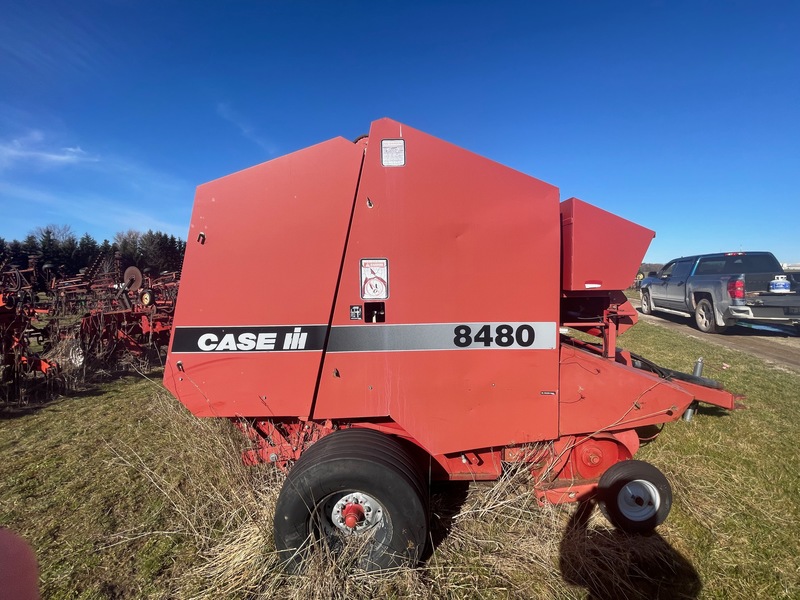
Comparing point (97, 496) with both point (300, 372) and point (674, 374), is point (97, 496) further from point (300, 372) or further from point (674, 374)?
point (674, 374)

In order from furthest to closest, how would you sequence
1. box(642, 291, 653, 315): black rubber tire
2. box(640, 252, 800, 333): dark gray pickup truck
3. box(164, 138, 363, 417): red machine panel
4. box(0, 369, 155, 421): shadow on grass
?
1. box(642, 291, 653, 315): black rubber tire
2. box(640, 252, 800, 333): dark gray pickup truck
3. box(0, 369, 155, 421): shadow on grass
4. box(164, 138, 363, 417): red machine panel

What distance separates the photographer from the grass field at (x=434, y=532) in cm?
256

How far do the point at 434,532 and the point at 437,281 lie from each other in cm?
203

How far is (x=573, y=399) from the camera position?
9.68 feet

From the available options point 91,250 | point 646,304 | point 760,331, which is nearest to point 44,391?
point 760,331

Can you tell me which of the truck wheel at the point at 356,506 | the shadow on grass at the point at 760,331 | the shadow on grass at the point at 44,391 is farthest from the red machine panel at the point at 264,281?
the shadow on grass at the point at 760,331

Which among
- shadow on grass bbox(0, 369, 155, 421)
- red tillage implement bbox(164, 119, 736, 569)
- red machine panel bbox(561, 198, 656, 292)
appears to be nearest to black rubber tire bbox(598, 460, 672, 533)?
red tillage implement bbox(164, 119, 736, 569)

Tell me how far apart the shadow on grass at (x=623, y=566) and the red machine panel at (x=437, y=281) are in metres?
1.38

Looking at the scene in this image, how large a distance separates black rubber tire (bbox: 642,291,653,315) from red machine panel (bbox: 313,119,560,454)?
53.3ft

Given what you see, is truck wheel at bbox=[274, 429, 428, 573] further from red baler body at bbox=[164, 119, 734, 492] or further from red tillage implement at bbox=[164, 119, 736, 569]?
red baler body at bbox=[164, 119, 734, 492]

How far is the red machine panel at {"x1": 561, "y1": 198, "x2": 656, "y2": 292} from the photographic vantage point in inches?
115

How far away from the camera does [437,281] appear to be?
9.20 ft

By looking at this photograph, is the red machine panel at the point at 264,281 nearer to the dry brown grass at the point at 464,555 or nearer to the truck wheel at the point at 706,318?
the dry brown grass at the point at 464,555

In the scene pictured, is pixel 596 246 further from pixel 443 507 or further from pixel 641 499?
pixel 443 507
